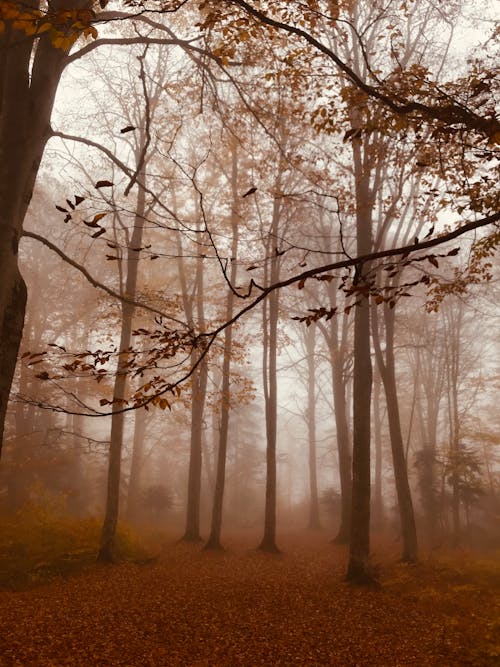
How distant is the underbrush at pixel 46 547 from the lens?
832cm

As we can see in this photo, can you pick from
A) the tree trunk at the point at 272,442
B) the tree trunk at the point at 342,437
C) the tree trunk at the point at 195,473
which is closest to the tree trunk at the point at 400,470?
the tree trunk at the point at 342,437

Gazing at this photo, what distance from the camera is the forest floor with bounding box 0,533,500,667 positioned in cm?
535

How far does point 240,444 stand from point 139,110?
23421mm

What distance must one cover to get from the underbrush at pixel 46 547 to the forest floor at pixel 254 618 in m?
0.36

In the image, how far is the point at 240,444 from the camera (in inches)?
1230

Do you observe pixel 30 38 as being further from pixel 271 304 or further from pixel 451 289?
pixel 271 304

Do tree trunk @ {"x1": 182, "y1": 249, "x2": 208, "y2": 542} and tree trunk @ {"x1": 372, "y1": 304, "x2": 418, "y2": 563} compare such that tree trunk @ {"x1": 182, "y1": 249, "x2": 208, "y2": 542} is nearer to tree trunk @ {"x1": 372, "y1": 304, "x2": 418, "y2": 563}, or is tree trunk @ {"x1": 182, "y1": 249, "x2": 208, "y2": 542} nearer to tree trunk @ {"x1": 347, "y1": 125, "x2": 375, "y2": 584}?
tree trunk @ {"x1": 372, "y1": 304, "x2": 418, "y2": 563}

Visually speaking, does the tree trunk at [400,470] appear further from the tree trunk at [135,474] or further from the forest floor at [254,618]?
the tree trunk at [135,474]

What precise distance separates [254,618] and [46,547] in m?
4.61

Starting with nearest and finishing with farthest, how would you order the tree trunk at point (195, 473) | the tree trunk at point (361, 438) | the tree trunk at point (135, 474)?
the tree trunk at point (361, 438) → the tree trunk at point (195, 473) → the tree trunk at point (135, 474)

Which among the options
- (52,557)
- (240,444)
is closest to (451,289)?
(52,557)

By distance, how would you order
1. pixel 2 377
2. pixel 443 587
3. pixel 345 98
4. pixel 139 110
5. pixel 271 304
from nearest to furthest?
pixel 2 377 → pixel 345 98 → pixel 443 587 → pixel 139 110 → pixel 271 304

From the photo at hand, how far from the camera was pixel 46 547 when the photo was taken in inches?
352

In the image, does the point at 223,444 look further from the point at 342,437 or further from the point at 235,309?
the point at 235,309
